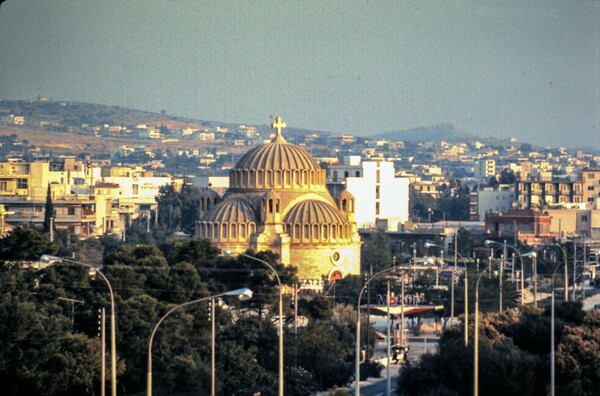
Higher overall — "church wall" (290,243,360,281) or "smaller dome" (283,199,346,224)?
"smaller dome" (283,199,346,224)

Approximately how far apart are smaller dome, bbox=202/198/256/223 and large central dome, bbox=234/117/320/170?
321 cm

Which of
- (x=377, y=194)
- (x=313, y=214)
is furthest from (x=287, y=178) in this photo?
(x=377, y=194)

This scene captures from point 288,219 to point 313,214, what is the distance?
50.1 inches

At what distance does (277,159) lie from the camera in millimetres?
117250

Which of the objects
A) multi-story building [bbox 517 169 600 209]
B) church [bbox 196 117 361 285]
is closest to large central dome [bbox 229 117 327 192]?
Answer: church [bbox 196 117 361 285]

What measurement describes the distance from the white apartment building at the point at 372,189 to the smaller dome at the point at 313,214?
41090 mm

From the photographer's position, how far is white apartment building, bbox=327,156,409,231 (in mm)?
165688

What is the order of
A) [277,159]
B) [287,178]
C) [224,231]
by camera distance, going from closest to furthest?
[224,231]
[287,178]
[277,159]

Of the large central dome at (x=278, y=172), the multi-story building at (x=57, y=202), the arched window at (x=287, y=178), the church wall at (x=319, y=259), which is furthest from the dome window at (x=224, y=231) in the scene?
the multi-story building at (x=57, y=202)

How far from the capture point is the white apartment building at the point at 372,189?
544 ft

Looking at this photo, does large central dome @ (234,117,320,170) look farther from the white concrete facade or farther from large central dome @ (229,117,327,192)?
the white concrete facade

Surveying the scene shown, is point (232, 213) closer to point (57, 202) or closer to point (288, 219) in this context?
point (288, 219)

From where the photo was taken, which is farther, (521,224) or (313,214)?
(521,224)

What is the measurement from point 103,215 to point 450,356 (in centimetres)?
10601
